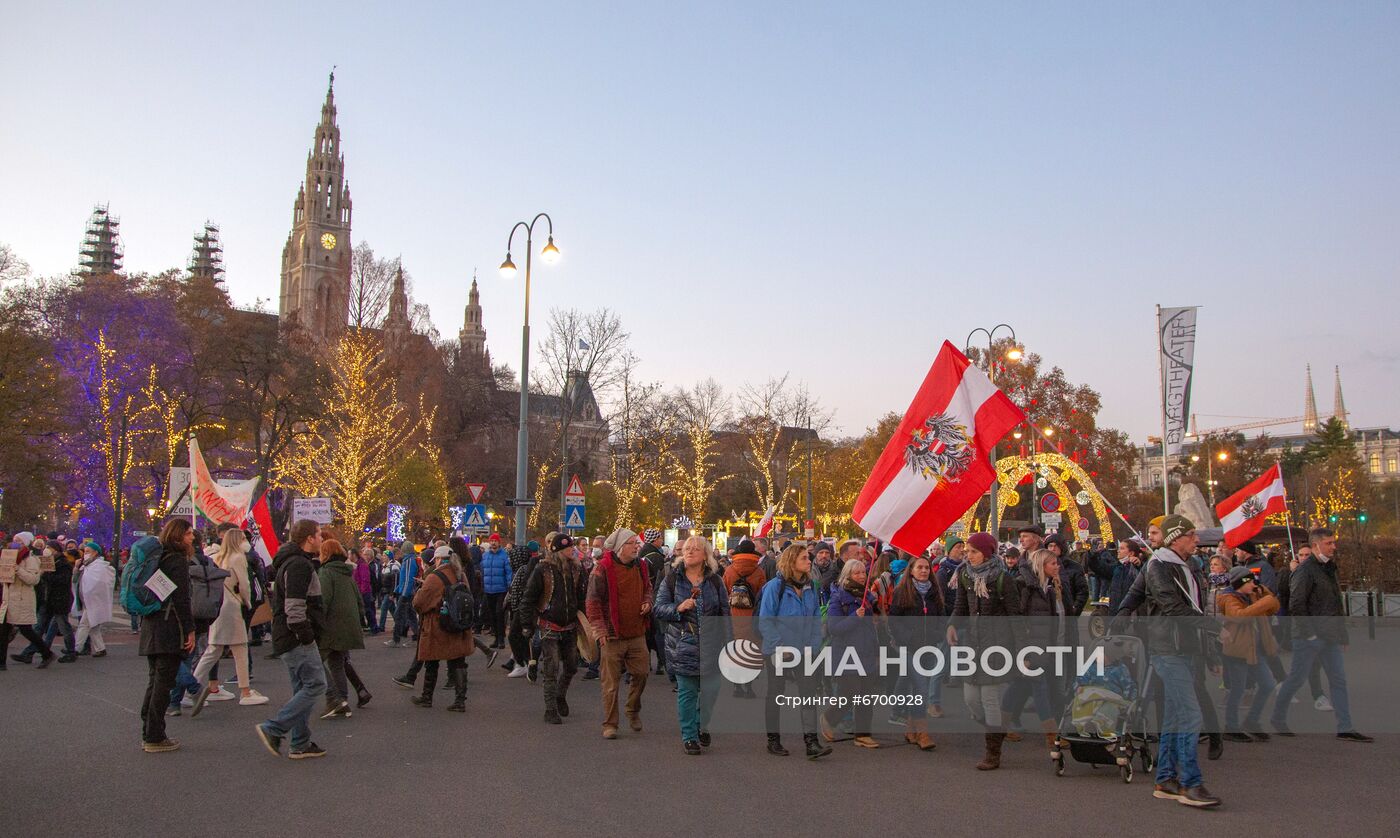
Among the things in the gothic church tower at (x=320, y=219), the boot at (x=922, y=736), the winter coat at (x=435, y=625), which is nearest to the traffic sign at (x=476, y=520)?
the winter coat at (x=435, y=625)

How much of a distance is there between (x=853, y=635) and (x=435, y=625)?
175 inches

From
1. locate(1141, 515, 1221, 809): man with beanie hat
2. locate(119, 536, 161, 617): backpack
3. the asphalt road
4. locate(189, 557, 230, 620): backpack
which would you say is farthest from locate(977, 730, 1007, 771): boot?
locate(189, 557, 230, 620): backpack

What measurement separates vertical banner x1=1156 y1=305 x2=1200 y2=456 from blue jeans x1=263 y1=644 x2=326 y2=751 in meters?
20.0

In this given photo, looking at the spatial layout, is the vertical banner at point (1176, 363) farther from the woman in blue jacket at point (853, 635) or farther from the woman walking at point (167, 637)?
the woman walking at point (167, 637)

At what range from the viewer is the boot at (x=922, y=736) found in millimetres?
9477

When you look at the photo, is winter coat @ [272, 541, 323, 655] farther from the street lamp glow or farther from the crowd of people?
the street lamp glow

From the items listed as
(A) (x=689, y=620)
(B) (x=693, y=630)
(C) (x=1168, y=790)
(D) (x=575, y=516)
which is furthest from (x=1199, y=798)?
(D) (x=575, y=516)

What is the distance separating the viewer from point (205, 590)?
10836mm

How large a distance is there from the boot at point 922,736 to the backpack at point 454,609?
4.57 meters

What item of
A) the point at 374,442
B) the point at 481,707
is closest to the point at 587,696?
the point at 481,707

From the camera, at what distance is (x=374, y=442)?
43.1 meters

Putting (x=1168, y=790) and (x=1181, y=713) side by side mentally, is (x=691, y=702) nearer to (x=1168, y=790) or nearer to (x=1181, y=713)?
(x=1168, y=790)

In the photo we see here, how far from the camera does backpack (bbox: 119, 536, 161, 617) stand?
9.21 metres

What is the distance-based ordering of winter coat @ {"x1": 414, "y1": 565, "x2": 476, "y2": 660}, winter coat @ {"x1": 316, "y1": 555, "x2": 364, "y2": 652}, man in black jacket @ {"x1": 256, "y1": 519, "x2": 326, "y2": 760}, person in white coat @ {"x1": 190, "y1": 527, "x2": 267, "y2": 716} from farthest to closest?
person in white coat @ {"x1": 190, "y1": 527, "x2": 267, "y2": 716}, winter coat @ {"x1": 414, "y1": 565, "x2": 476, "y2": 660}, winter coat @ {"x1": 316, "y1": 555, "x2": 364, "y2": 652}, man in black jacket @ {"x1": 256, "y1": 519, "x2": 326, "y2": 760}
